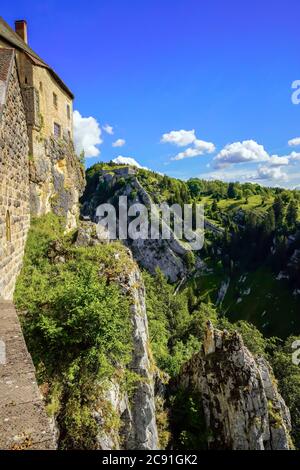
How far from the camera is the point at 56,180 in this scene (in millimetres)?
23969

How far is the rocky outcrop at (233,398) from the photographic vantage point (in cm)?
2138

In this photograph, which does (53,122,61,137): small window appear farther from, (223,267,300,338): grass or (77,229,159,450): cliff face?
(223,267,300,338): grass

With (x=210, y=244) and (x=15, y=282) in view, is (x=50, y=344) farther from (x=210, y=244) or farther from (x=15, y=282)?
(x=210, y=244)

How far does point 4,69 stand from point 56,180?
11.7m

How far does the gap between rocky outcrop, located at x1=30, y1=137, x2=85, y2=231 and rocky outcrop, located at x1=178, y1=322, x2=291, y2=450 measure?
13.7 meters

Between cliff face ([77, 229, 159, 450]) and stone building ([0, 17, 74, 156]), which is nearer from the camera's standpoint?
cliff face ([77, 229, 159, 450])

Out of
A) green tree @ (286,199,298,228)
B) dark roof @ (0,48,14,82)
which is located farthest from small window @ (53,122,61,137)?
green tree @ (286,199,298,228)

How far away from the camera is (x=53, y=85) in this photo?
23359mm

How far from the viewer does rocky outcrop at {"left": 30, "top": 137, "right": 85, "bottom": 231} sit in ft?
65.1

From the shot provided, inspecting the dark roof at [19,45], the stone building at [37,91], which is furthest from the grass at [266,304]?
the dark roof at [19,45]

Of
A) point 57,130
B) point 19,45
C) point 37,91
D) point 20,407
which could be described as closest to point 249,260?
point 57,130

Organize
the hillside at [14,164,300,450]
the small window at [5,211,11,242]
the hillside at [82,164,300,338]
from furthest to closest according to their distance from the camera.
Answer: the hillside at [82,164,300,338] → the small window at [5,211,11,242] → the hillside at [14,164,300,450]

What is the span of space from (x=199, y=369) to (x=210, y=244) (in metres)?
122
